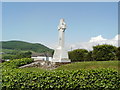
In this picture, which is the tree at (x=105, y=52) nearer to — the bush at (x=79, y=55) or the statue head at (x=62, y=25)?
the bush at (x=79, y=55)

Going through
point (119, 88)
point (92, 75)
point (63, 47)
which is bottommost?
point (119, 88)

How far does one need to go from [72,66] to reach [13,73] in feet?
14.4

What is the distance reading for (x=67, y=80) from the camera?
7.42 m

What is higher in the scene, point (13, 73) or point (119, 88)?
point (13, 73)

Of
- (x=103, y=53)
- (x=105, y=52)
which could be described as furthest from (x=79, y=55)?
(x=105, y=52)

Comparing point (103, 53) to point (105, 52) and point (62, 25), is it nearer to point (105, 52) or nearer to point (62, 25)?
point (105, 52)

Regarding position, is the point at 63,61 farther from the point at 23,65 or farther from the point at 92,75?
the point at 92,75

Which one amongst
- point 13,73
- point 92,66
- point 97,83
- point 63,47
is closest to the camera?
point 97,83

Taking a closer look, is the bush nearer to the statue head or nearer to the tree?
the tree

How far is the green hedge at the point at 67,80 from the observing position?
7.40m

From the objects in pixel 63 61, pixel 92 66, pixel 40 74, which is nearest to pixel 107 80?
pixel 40 74

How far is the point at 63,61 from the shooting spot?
14.2 meters

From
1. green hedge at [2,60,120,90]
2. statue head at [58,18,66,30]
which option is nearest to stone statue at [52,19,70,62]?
statue head at [58,18,66,30]

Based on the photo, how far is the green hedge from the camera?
7.40 metres
